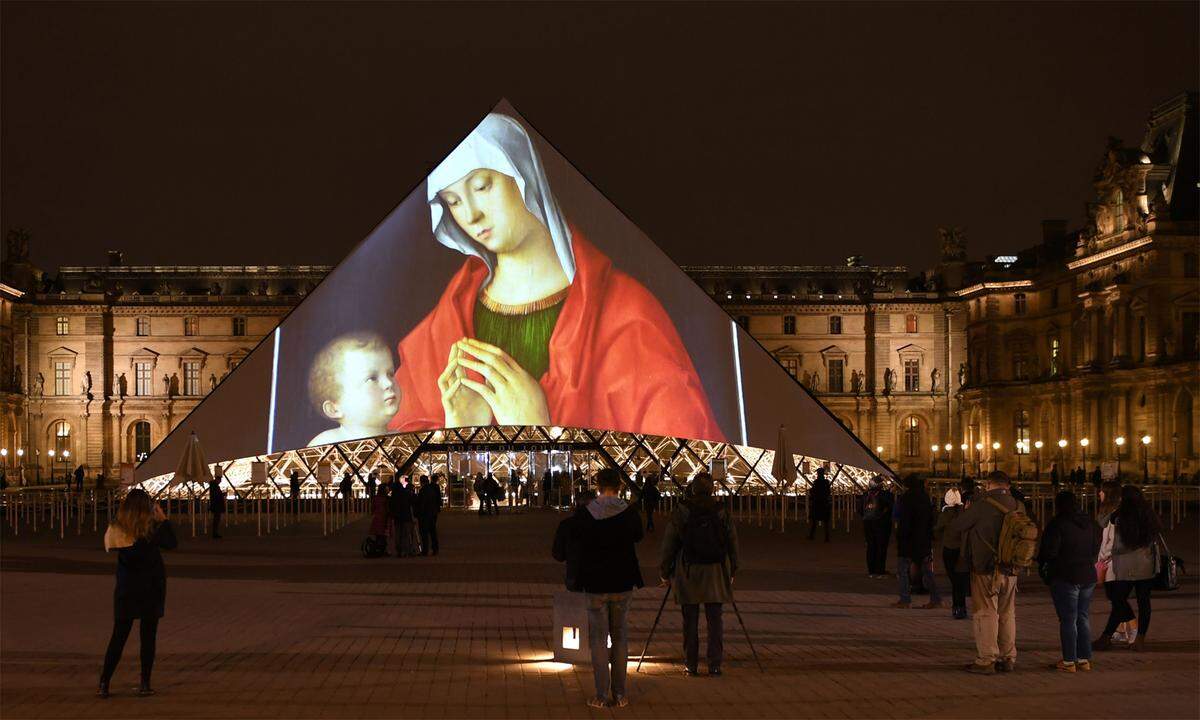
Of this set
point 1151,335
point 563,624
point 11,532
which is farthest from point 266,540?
point 1151,335

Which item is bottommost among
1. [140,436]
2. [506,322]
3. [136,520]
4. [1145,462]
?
[1145,462]

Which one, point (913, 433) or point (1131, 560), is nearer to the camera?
point (1131, 560)

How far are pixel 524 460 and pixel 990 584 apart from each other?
161 ft

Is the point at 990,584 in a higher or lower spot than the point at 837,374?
lower

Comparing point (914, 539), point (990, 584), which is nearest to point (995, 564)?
point (990, 584)

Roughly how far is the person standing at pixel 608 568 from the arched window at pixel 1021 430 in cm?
7600

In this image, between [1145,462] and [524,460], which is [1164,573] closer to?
[524,460]

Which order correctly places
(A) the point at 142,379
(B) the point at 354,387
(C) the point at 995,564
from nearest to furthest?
(C) the point at 995,564 → (B) the point at 354,387 → (A) the point at 142,379

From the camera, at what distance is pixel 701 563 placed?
1275 centimetres

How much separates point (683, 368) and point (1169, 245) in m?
36.7

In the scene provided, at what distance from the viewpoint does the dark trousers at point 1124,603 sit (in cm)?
1415

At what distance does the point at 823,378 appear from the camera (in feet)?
343

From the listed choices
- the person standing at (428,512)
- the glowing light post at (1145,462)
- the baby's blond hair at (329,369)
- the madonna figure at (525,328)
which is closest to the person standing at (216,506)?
the baby's blond hair at (329,369)

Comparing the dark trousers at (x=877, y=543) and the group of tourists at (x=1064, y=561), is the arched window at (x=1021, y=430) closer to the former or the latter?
the dark trousers at (x=877, y=543)
